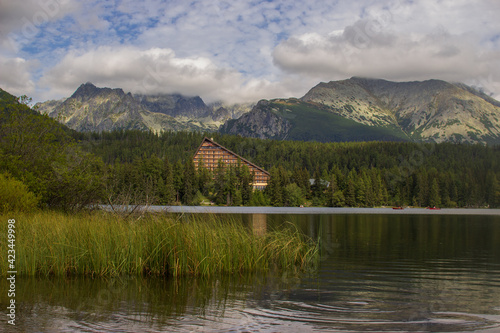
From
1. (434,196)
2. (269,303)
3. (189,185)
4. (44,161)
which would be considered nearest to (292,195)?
(189,185)

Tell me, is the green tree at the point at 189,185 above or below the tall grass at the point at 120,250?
above

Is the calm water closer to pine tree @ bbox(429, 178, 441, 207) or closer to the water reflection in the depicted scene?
the water reflection

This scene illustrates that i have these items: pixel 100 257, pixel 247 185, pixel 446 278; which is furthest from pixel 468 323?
pixel 247 185

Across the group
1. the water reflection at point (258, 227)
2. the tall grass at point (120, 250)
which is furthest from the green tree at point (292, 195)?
the tall grass at point (120, 250)

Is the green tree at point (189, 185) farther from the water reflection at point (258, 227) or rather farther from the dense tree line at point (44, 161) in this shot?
the dense tree line at point (44, 161)

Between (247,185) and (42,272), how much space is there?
11595cm

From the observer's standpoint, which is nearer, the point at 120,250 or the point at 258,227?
the point at 120,250

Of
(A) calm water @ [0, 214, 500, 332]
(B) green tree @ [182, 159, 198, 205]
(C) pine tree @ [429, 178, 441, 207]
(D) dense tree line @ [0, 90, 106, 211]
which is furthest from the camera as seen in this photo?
(C) pine tree @ [429, 178, 441, 207]

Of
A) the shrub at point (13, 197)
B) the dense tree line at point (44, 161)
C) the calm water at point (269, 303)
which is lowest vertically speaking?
the calm water at point (269, 303)

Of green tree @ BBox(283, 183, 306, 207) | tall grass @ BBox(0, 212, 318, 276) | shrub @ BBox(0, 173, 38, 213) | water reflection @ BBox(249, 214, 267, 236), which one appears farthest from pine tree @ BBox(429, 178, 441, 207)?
shrub @ BBox(0, 173, 38, 213)

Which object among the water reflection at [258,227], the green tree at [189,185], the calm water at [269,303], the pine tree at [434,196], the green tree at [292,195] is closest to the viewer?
the calm water at [269,303]

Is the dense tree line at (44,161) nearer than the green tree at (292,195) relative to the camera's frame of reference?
Yes

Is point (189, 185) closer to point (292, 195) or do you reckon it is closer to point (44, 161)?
point (292, 195)

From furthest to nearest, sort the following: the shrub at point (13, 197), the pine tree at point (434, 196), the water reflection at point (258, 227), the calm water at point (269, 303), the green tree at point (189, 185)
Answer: the pine tree at point (434, 196), the green tree at point (189, 185), the water reflection at point (258, 227), the shrub at point (13, 197), the calm water at point (269, 303)
